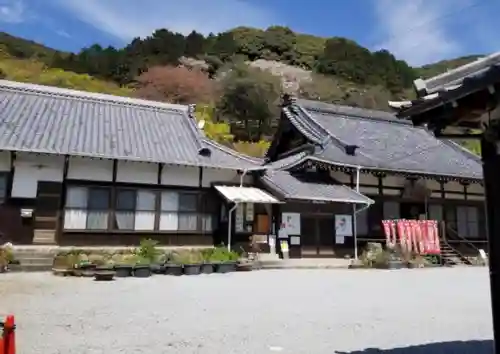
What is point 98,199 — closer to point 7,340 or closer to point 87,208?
point 87,208

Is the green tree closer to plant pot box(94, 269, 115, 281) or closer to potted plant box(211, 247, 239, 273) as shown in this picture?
potted plant box(211, 247, 239, 273)

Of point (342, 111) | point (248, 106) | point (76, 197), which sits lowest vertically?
point (76, 197)

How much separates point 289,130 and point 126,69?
28.3 metres

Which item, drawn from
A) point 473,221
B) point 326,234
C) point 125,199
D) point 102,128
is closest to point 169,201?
point 125,199

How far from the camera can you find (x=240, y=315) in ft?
23.9

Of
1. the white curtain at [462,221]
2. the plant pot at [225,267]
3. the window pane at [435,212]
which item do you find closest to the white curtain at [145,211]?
the plant pot at [225,267]

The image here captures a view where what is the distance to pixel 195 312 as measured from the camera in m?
7.56

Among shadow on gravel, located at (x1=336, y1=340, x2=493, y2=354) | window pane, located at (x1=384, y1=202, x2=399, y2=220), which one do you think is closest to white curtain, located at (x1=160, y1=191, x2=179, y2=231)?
window pane, located at (x1=384, y1=202, x2=399, y2=220)

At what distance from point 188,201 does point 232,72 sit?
25377 millimetres

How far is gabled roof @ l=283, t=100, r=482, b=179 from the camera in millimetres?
22220

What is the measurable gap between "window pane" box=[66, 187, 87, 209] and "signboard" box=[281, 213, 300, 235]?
8.06 meters

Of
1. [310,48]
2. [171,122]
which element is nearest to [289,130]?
[171,122]

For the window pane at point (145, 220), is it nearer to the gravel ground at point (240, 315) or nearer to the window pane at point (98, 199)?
the window pane at point (98, 199)

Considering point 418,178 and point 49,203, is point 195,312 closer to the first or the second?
point 49,203
